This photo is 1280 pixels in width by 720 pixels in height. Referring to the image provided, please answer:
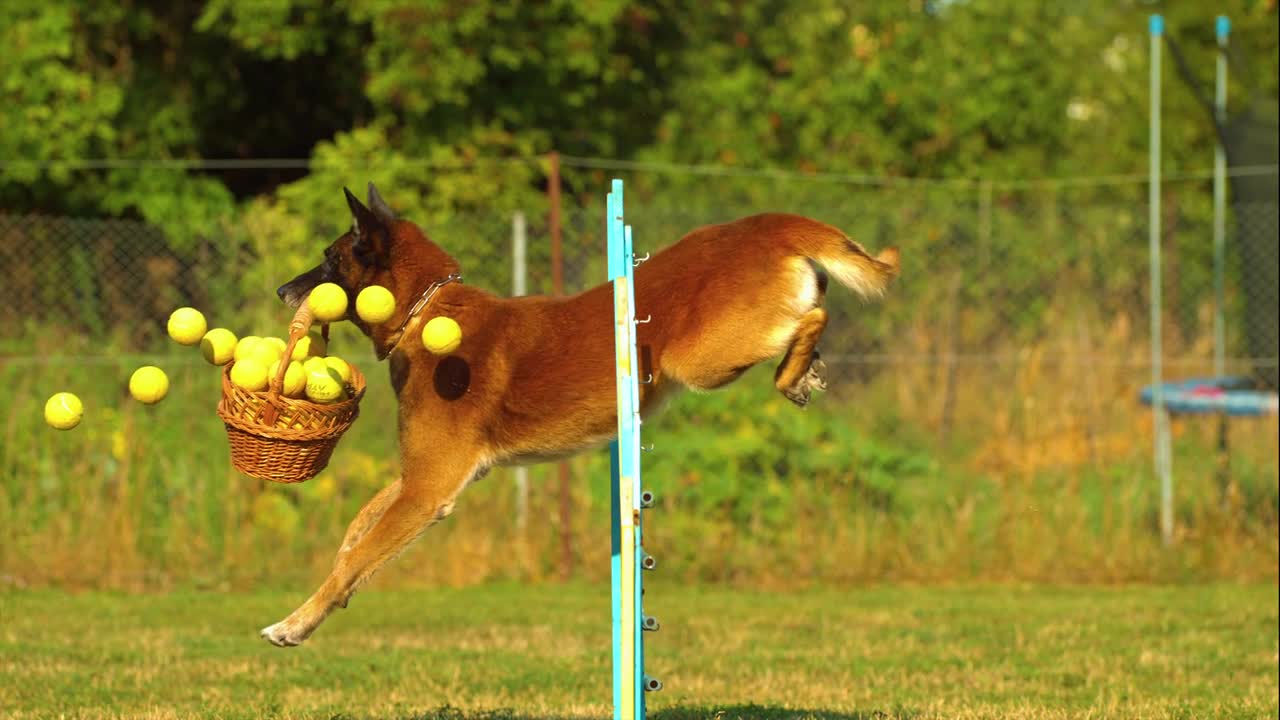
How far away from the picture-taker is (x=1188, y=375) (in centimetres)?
1327

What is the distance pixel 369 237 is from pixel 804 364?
1.67m

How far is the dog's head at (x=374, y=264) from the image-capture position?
5.96 meters

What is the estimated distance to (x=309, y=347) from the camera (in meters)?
5.88

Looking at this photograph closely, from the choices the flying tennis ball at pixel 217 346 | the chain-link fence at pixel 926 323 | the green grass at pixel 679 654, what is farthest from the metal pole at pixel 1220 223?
the flying tennis ball at pixel 217 346

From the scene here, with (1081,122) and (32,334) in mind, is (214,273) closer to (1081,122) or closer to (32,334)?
(32,334)

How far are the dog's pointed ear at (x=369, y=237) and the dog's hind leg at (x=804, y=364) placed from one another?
1.55 metres

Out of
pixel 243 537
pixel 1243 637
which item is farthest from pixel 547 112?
pixel 1243 637

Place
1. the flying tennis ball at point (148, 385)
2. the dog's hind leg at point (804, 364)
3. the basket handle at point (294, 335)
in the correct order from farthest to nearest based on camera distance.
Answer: the flying tennis ball at point (148, 385)
the dog's hind leg at point (804, 364)
the basket handle at point (294, 335)

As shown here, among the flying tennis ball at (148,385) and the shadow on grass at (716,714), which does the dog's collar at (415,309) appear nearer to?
the flying tennis ball at (148,385)

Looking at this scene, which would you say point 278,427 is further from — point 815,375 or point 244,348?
point 815,375

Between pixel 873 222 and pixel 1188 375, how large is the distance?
3.12m

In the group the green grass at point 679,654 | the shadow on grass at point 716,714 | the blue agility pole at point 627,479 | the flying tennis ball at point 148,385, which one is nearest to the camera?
the blue agility pole at point 627,479

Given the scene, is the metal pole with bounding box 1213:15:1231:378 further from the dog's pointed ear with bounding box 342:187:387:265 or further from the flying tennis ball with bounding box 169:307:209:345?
the flying tennis ball with bounding box 169:307:209:345

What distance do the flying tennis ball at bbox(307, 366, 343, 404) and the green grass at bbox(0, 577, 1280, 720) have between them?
189 centimetres
